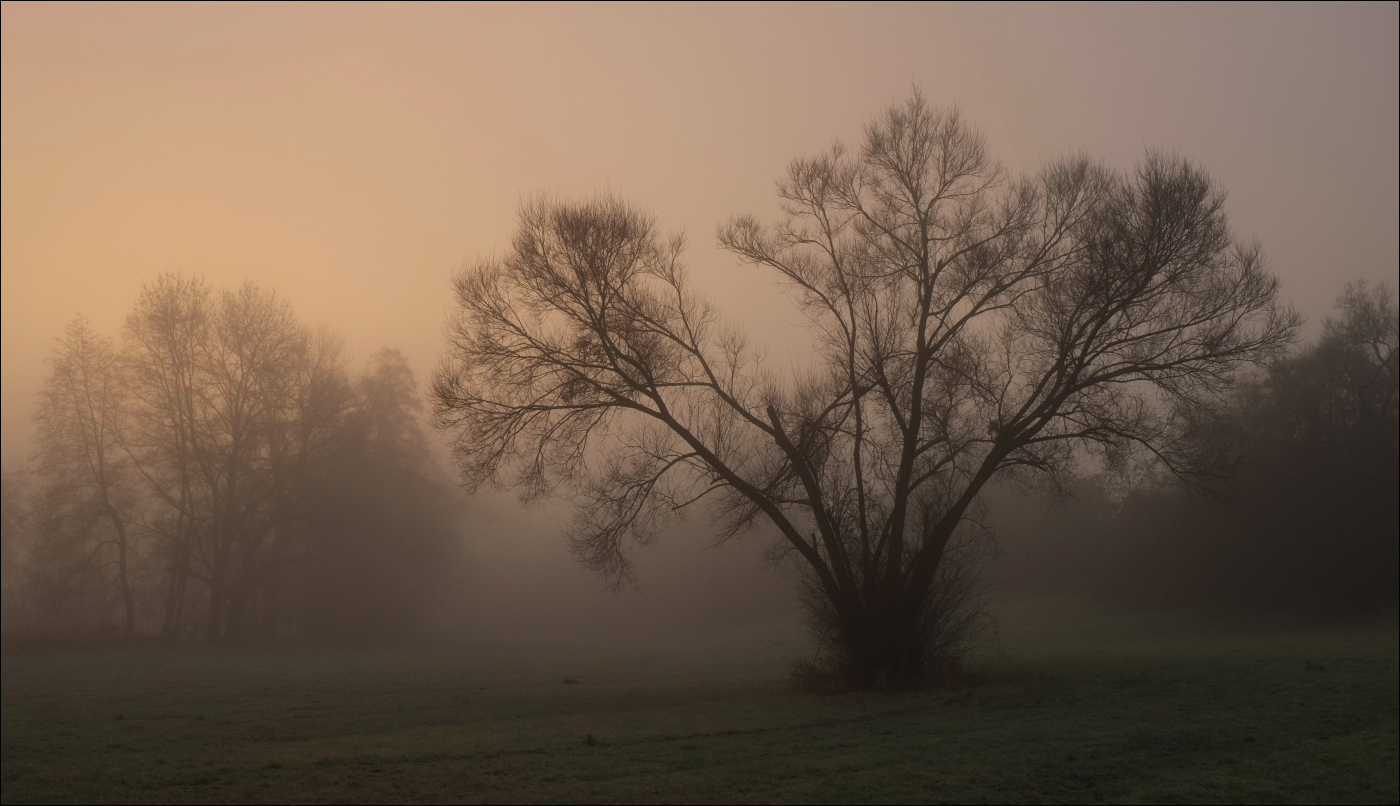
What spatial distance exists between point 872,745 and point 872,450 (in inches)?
298

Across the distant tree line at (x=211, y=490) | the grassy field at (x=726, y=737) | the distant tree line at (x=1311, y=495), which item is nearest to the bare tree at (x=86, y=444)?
the distant tree line at (x=211, y=490)

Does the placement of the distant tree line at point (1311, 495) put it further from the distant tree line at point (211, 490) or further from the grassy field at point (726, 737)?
the distant tree line at point (211, 490)

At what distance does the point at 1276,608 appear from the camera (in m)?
41.2

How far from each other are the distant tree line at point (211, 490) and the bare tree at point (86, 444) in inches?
2.4

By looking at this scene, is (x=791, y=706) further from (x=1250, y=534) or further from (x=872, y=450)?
(x=1250, y=534)

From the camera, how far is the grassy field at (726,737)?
10656mm

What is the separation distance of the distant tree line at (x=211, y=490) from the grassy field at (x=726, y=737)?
20.1m

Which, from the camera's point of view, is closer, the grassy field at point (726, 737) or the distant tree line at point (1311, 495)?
the grassy field at point (726, 737)

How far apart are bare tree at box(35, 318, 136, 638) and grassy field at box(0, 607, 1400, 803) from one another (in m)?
21.1

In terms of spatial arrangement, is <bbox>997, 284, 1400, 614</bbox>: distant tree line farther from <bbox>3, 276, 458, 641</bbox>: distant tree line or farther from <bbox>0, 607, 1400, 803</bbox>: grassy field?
<bbox>3, 276, 458, 641</bbox>: distant tree line

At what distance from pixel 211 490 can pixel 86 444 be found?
5.43 metres

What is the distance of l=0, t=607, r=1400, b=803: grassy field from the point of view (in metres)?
10.7

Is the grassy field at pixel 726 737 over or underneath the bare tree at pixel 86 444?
underneath

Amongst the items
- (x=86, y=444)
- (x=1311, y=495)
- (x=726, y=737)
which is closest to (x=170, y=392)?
(x=86, y=444)
